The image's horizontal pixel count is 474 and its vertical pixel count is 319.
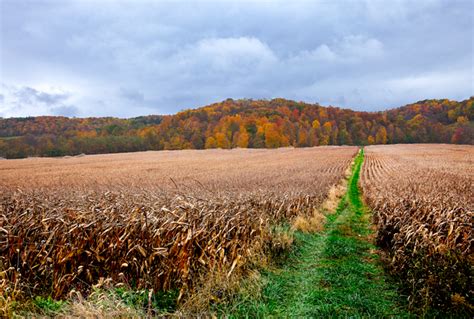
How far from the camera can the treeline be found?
290 feet

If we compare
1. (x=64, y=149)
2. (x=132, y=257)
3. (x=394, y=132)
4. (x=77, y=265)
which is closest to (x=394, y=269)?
(x=132, y=257)

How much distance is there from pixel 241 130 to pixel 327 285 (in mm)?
106781

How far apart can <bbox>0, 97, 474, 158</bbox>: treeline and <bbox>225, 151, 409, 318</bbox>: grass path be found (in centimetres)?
8616

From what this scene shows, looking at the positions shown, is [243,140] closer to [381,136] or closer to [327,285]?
[381,136]

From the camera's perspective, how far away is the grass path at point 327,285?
566 cm

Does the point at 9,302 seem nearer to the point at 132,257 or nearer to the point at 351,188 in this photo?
the point at 132,257

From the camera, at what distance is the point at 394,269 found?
280 inches

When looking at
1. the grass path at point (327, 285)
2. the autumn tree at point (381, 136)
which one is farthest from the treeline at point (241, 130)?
the grass path at point (327, 285)

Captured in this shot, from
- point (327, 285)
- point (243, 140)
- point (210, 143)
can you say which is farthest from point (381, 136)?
point (327, 285)

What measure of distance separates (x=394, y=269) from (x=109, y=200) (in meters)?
7.71

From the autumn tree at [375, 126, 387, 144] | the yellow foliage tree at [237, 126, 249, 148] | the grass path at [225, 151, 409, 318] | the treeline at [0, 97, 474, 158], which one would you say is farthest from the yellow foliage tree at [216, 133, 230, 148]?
the grass path at [225, 151, 409, 318]

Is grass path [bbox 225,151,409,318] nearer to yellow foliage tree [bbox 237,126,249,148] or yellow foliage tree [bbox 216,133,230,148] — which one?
yellow foliage tree [bbox 237,126,249,148]

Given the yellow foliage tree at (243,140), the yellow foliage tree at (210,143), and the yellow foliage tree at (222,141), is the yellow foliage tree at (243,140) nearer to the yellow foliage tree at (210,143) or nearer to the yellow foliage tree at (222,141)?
the yellow foliage tree at (222,141)

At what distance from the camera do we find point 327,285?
6.91 metres
